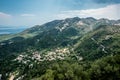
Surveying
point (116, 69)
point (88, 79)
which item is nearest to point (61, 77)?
point (88, 79)

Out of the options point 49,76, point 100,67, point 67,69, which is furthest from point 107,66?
point 49,76

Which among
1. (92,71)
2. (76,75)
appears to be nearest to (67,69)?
(76,75)

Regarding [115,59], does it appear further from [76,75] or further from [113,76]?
[76,75]

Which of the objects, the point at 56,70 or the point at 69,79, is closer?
the point at 69,79

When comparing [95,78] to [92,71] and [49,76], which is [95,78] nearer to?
[92,71]

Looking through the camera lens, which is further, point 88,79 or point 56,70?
point 56,70

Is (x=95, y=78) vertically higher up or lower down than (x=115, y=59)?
lower down

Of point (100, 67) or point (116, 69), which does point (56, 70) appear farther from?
point (116, 69)
